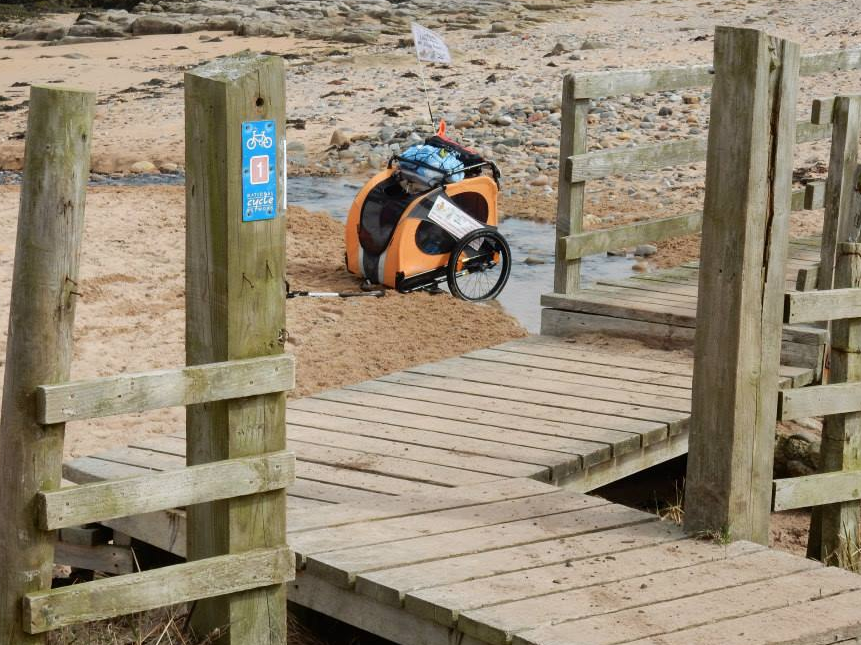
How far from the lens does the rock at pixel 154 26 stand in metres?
32.5

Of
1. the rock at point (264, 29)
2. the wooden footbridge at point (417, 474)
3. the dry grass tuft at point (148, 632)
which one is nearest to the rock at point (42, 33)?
the rock at point (264, 29)

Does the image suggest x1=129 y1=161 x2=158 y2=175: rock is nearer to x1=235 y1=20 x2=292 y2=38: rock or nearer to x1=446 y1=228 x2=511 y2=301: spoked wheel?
x1=446 y1=228 x2=511 y2=301: spoked wheel

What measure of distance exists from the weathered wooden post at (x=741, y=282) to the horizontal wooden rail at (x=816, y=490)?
Answer: 0.16 meters

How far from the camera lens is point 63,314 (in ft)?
11.9

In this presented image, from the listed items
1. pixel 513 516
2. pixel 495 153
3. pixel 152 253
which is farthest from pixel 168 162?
pixel 513 516

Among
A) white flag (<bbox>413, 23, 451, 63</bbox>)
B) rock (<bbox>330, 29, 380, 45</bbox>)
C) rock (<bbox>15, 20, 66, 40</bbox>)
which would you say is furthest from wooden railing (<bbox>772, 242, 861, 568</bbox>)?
rock (<bbox>15, 20, 66, 40</bbox>)

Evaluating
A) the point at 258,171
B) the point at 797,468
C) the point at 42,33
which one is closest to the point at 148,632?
the point at 258,171

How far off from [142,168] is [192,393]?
12.8m

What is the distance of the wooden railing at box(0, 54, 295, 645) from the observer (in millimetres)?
3582

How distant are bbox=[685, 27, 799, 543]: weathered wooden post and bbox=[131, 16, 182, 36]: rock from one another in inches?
1153

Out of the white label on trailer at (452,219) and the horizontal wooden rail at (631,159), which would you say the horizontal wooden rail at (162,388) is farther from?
the white label on trailer at (452,219)

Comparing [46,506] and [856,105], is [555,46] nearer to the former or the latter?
[856,105]

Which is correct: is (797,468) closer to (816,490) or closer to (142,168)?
(816,490)

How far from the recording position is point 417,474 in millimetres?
5500
